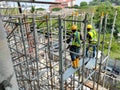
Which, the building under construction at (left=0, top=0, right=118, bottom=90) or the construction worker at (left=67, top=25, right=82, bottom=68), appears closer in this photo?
the building under construction at (left=0, top=0, right=118, bottom=90)

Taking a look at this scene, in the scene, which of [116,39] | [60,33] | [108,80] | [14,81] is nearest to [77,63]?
[60,33]

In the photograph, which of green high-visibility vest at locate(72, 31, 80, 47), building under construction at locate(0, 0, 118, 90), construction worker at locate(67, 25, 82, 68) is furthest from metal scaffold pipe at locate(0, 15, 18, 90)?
green high-visibility vest at locate(72, 31, 80, 47)

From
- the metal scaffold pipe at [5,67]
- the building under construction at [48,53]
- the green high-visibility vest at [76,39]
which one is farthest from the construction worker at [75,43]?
the metal scaffold pipe at [5,67]

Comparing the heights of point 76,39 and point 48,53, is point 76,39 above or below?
above

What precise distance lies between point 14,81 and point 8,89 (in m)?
0.08

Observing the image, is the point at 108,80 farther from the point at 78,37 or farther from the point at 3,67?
the point at 3,67

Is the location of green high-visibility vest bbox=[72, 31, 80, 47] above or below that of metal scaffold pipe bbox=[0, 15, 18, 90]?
below

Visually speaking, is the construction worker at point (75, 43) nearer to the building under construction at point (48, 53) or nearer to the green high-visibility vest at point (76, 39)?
the green high-visibility vest at point (76, 39)

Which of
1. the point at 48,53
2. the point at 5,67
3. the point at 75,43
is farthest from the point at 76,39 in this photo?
the point at 5,67

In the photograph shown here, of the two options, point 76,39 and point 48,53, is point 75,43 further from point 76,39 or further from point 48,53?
point 48,53

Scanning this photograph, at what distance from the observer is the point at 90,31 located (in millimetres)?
6867

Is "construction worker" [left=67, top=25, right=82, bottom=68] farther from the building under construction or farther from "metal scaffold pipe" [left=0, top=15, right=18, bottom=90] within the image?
"metal scaffold pipe" [left=0, top=15, right=18, bottom=90]

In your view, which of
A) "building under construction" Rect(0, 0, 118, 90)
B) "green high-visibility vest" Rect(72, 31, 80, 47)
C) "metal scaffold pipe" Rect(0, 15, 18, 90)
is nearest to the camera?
"metal scaffold pipe" Rect(0, 15, 18, 90)

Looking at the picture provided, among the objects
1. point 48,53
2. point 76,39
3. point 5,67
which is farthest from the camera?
point 48,53
